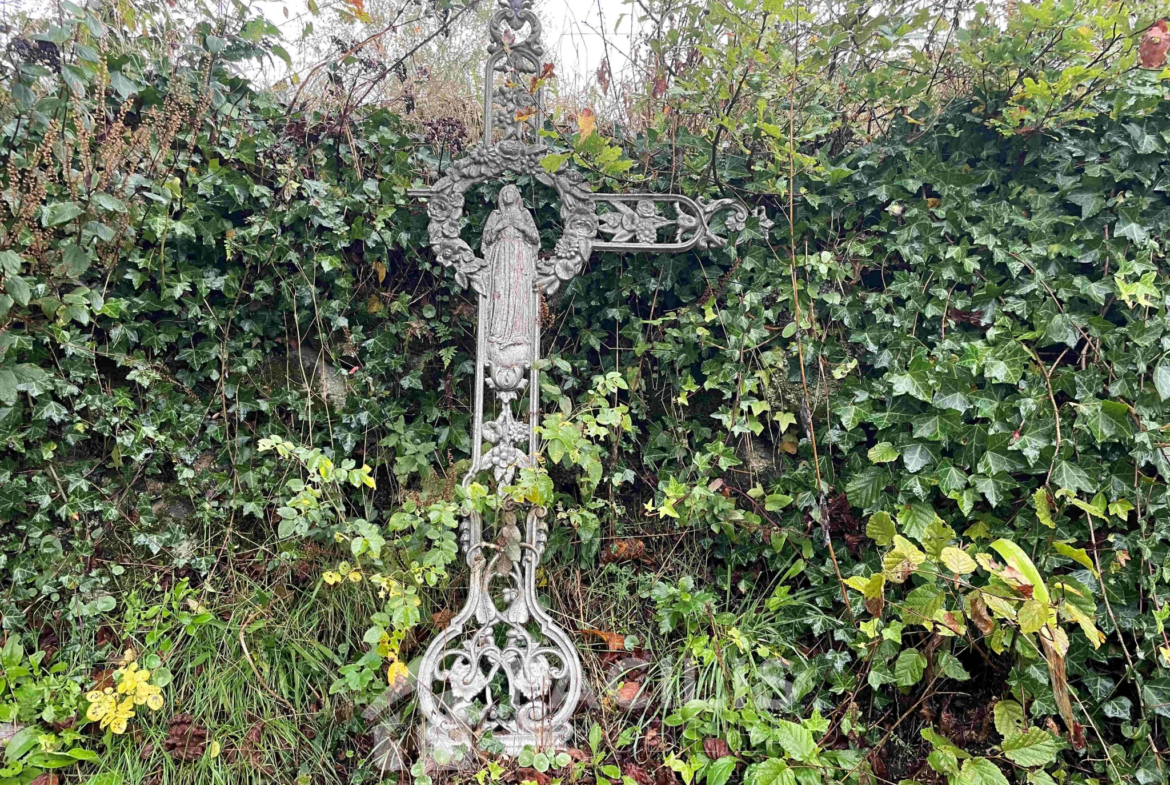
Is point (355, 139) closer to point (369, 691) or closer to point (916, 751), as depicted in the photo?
point (369, 691)

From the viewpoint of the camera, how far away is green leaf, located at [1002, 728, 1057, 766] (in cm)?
187

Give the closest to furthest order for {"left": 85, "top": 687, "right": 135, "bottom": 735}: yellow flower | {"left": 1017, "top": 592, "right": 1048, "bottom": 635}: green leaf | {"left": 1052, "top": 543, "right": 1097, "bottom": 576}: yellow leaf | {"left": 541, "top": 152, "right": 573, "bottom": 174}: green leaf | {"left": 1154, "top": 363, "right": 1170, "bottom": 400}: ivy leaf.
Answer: {"left": 1017, "top": 592, "right": 1048, "bottom": 635}: green leaf → {"left": 1052, "top": 543, "right": 1097, "bottom": 576}: yellow leaf → {"left": 85, "top": 687, "right": 135, "bottom": 735}: yellow flower → {"left": 1154, "top": 363, "right": 1170, "bottom": 400}: ivy leaf → {"left": 541, "top": 152, "right": 573, "bottom": 174}: green leaf

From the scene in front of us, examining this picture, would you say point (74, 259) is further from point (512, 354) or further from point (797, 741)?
point (797, 741)

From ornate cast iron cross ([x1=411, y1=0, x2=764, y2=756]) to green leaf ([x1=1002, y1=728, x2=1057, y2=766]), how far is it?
4.18 feet

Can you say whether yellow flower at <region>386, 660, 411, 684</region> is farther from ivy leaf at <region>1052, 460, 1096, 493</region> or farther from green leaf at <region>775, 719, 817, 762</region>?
ivy leaf at <region>1052, 460, 1096, 493</region>

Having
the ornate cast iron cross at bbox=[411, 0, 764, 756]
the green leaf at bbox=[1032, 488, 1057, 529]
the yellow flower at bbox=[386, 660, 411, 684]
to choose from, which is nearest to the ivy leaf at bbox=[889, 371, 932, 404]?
the green leaf at bbox=[1032, 488, 1057, 529]

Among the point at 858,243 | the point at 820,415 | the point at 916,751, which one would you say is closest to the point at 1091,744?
the point at 916,751

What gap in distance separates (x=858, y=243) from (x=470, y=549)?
6.26 ft

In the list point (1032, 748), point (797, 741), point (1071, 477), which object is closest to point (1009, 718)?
point (1032, 748)

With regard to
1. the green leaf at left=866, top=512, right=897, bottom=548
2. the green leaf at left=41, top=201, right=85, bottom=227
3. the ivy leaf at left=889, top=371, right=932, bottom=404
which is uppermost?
the green leaf at left=41, top=201, right=85, bottom=227

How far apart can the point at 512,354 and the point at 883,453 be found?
1370 mm

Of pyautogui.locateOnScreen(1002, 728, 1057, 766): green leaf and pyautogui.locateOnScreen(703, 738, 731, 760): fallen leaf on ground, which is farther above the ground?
pyautogui.locateOnScreen(1002, 728, 1057, 766): green leaf

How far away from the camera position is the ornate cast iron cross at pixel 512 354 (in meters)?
2.23

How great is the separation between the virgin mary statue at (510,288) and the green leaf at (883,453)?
4.19 feet
